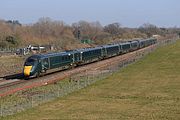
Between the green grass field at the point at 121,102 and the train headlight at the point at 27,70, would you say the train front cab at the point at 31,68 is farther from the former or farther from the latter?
the green grass field at the point at 121,102

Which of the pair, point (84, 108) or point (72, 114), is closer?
point (72, 114)

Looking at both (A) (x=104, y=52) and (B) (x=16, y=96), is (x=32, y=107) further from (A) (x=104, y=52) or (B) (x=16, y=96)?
(A) (x=104, y=52)

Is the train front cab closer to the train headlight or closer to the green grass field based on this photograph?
the train headlight

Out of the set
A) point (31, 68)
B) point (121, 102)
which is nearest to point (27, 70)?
point (31, 68)

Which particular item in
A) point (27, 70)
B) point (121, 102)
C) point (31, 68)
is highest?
point (31, 68)

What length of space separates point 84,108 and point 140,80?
17952mm

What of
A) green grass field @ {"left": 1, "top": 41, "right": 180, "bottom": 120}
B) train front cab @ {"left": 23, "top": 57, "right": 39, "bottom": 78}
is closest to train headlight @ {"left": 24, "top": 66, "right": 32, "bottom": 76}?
train front cab @ {"left": 23, "top": 57, "right": 39, "bottom": 78}

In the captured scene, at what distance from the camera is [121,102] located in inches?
1241

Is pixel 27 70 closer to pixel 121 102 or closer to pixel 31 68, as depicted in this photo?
pixel 31 68

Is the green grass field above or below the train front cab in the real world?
below

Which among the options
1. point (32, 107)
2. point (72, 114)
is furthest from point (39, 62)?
point (72, 114)

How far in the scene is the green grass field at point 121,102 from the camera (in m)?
25.7

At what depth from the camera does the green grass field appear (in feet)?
84.2

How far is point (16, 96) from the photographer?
34.9 meters
